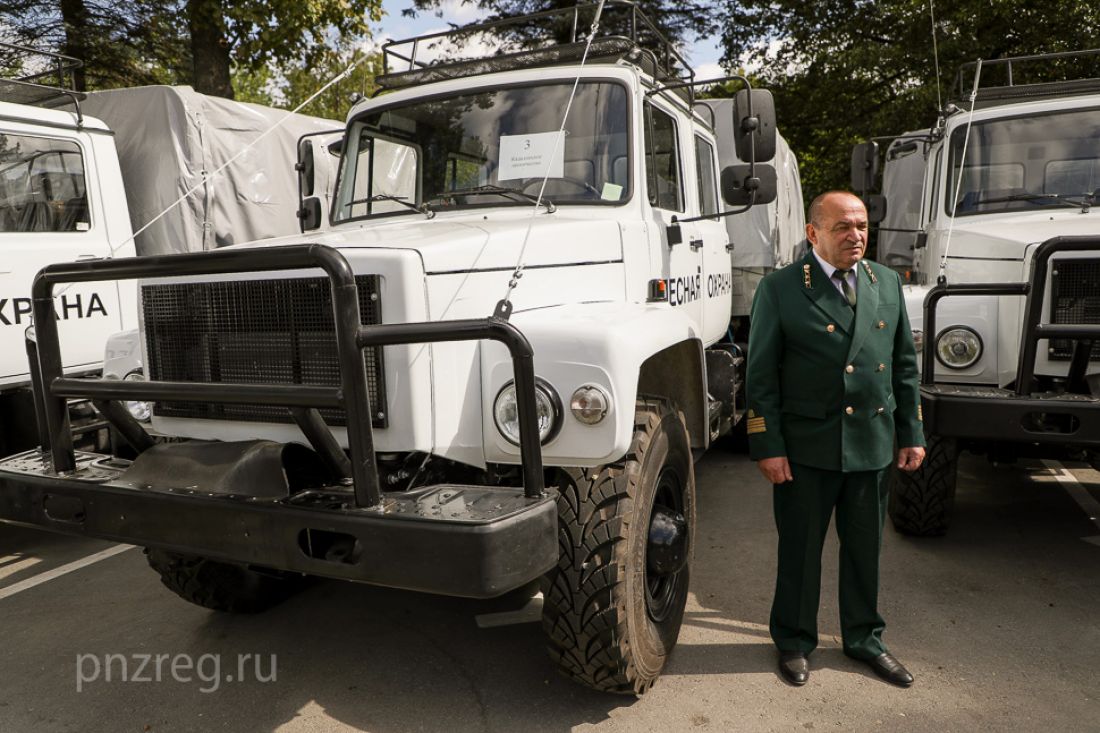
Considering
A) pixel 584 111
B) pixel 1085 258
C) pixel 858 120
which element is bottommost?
pixel 1085 258

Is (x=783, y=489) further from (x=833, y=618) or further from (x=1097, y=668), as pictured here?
(x=1097, y=668)

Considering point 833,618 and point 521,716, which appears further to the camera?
point 833,618

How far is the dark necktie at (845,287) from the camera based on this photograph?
3256 millimetres

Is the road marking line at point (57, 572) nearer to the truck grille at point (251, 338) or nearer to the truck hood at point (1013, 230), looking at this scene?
the truck grille at point (251, 338)

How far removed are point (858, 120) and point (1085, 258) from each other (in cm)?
1317

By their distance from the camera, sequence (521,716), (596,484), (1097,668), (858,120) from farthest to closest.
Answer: (858,120)
(1097,668)
(521,716)
(596,484)

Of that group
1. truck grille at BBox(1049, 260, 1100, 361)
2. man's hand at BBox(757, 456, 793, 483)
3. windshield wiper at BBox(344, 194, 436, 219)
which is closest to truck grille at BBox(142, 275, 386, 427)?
windshield wiper at BBox(344, 194, 436, 219)

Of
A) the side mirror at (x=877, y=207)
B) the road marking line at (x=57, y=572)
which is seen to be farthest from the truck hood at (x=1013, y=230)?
the road marking line at (x=57, y=572)

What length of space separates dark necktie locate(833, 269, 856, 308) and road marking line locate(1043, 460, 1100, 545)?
268cm

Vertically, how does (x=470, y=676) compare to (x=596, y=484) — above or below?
below

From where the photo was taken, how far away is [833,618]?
3.90 meters

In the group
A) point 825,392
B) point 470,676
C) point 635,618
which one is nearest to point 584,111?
point 825,392

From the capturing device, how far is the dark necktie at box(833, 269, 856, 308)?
326 centimetres

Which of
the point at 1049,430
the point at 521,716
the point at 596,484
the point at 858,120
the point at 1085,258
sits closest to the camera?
the point at 596,484
